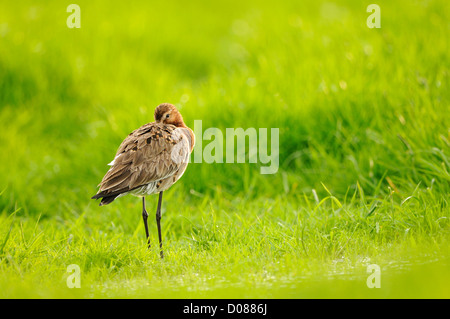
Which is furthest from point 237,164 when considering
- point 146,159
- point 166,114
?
point 146,159

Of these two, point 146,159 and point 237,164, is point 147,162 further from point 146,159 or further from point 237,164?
point 237,164

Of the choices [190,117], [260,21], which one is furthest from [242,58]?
[190,117]

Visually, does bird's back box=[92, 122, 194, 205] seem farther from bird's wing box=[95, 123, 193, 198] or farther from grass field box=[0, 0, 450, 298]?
grass field box=[0, 0, 450, 298]

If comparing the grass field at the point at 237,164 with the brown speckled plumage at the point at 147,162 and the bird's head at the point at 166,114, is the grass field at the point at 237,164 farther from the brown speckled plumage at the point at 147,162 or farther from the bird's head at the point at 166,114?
the bird's head at the point at 166,114

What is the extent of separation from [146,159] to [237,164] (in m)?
2.88

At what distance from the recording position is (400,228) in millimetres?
5410

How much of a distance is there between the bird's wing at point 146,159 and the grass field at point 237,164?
2.12 feet

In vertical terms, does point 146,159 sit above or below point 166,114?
below

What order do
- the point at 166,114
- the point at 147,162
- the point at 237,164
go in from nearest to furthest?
1. the point at 147,162
2. the point at 166,114
3. the point at 237,164

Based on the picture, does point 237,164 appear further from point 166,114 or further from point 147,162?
point 147,162

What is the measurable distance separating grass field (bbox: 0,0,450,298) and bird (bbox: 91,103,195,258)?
0.60 m

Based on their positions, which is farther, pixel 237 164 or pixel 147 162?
pixel 237 164

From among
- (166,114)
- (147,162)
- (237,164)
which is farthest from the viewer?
(237,164)

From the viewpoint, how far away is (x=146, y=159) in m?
5.16
